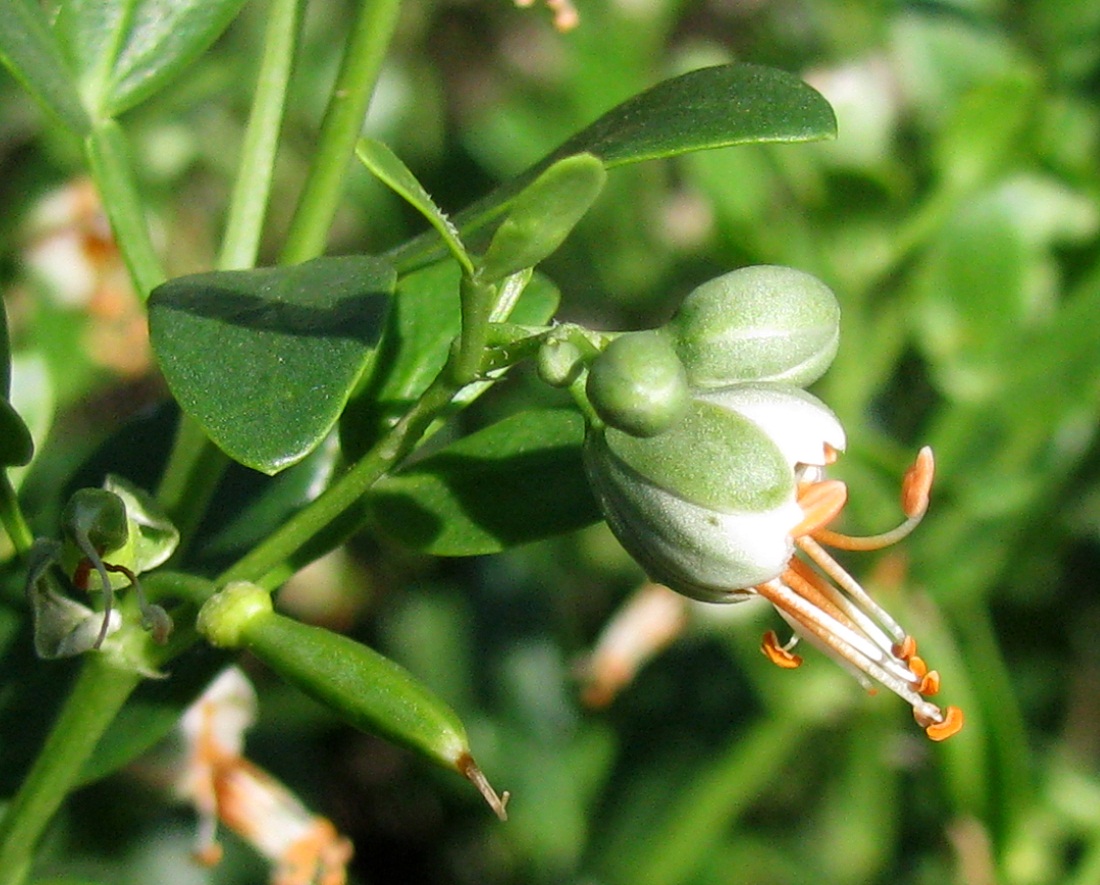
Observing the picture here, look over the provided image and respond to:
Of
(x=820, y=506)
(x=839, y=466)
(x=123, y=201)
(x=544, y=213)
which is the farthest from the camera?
(x=839, y=466)

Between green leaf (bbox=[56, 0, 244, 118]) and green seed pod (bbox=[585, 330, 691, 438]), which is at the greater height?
green leaf (bbox=[56, 0, 244, 118])

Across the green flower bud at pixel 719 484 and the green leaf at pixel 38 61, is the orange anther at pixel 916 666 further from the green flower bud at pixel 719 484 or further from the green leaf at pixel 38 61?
the green leaf at pixel 38 61

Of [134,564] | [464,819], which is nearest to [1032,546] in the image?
[464,819]

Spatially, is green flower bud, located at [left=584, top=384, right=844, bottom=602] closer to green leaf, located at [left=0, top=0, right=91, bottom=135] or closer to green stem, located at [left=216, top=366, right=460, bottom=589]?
green stem, located at [left=216, top=366, right=460, bottom=589]

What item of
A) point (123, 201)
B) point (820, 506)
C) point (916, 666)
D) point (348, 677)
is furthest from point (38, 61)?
point (916, 666)

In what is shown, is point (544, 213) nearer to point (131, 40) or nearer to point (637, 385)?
point (637, 385)

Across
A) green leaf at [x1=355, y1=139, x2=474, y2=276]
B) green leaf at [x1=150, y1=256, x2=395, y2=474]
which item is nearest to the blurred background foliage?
green leaf at [x1=150, y1=256, x2=395, y2=474]

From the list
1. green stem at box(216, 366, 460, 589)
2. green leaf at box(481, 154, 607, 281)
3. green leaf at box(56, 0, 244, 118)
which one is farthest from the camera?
green leaf at box(56, 0, 244, 118)
